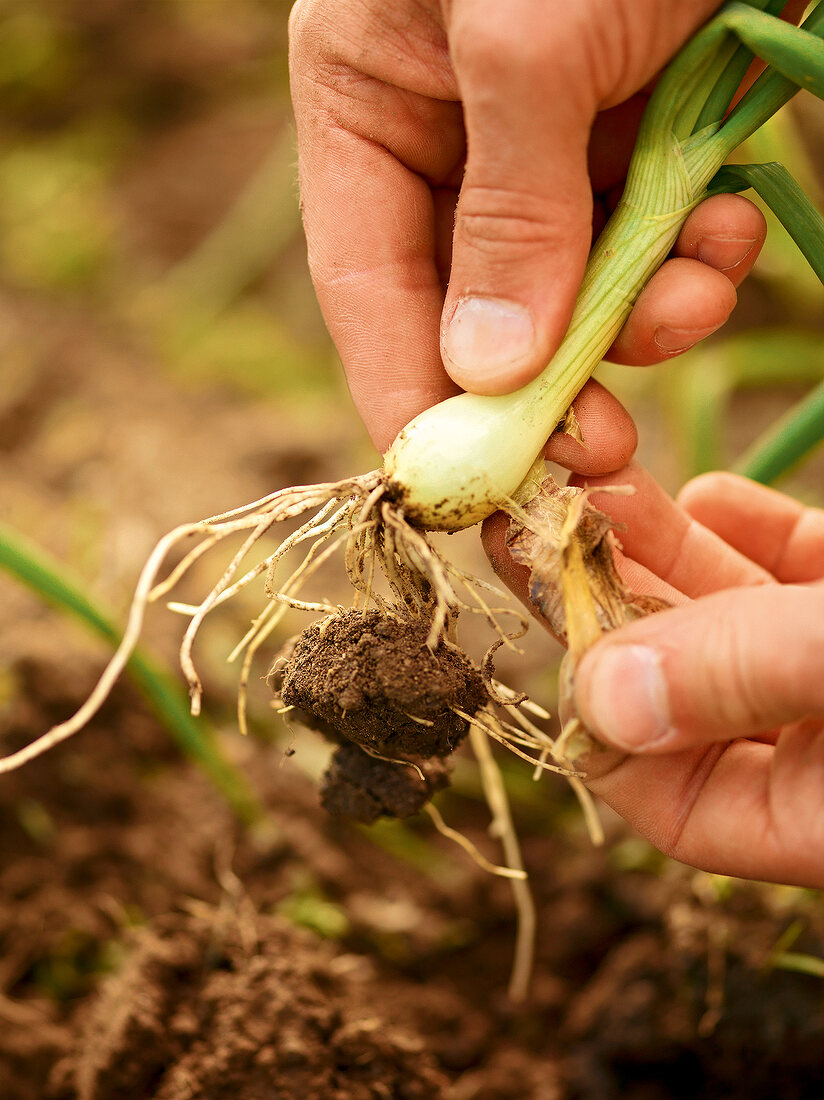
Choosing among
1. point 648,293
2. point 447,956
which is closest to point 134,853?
point 447,956

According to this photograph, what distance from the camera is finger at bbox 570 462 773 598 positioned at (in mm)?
1205

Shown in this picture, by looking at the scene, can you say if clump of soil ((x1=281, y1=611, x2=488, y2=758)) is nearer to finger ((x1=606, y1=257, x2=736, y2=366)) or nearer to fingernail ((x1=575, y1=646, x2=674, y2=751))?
fingernail ((x1=575, y1=646, x2=674, y2=751))

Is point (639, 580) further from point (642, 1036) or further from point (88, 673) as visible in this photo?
point (88, 673)

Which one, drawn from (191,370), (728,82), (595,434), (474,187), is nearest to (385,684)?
(595,434)

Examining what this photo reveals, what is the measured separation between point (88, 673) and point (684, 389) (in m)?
1.30

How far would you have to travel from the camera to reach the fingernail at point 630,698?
751 mm

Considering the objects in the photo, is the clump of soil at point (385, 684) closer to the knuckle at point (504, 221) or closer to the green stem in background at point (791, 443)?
the knuckle at point (504, 221)

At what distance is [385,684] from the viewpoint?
0.86 meters

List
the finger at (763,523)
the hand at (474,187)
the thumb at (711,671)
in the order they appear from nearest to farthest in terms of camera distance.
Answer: the thumb at (711,671) → the hand at (474,187) → the finger at (763,523)

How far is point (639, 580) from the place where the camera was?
46.7 inches

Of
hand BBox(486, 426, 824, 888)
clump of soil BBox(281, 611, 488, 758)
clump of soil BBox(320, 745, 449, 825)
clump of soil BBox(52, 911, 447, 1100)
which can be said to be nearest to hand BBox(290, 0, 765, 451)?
hand BBox(486, 426, 824, 888)

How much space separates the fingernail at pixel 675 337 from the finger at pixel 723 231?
88mm

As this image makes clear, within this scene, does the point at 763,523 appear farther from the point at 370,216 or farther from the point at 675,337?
the point at 370,216

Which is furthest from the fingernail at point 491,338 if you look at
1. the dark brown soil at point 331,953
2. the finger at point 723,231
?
the dark brown soil at point 331,953
